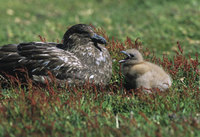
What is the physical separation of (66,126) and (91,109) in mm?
555

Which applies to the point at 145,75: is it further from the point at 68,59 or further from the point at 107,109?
the point at 68,59

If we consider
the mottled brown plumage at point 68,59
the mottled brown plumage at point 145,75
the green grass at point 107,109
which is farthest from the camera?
the mottled brown plumage at point 68,59

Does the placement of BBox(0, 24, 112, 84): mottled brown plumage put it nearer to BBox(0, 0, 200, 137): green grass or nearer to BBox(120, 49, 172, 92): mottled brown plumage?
BBox(0, 0, 200, 137): green grass

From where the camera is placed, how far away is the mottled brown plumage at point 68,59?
5246 millimetres

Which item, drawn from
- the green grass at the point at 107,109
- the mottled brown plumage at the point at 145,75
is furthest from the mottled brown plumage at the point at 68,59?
the mottled brown plumage at the point at 145,75

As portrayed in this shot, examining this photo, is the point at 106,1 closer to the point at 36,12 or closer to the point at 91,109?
the point at 36,12

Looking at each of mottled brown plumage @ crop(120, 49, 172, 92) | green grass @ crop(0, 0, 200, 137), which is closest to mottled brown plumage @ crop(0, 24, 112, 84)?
green grass @ crop(0, 0, 200, 137)

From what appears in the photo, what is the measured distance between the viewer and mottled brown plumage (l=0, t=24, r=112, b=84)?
17.2ft

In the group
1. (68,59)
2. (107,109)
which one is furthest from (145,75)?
(68,59)

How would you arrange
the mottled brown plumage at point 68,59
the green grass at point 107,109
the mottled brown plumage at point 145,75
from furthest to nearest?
the mottled brown plumage at point 68,59 < the mottled brown plumage at point 145,75 < the green grass at point 107,109

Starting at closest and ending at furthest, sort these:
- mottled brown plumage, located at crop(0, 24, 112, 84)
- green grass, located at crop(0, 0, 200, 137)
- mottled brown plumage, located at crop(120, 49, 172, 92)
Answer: green grass, located at crop(0, 0, 200, 137) → mottled brown plumage, located at crop(120, 49, 172, 92) → mottled brown plumage, located at crop(0, 24, 112, 84)

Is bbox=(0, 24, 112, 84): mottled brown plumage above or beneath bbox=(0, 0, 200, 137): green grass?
above

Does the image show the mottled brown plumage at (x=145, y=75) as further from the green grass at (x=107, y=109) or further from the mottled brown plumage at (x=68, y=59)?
the mottled brown plumage at (x=68, y=59)

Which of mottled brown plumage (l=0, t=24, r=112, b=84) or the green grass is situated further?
mottled brown plumage (l=0, t=24, r=112, b=84)
